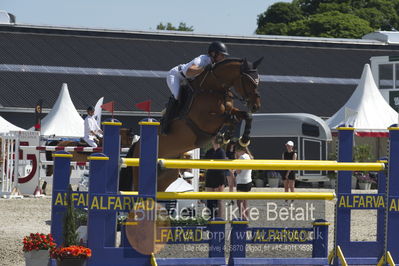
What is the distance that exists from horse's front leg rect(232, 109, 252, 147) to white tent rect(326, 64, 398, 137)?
16313 millimetres

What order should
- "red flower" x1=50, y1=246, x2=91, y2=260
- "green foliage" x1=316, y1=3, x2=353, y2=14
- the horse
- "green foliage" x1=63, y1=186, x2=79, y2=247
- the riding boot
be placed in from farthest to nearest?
"green foliage" x1=316, y1=3, x2=353, y2=14
the riding boot
the horse
"green foliage" x1=63, y1=186, x2=79, y2=247
"red flower" x1=50, y1=246, x2=91, y2=260

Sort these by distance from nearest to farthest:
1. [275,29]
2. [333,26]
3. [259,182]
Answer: [259,182], [333,26], [275,29]

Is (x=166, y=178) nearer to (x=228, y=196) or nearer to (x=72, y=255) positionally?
(x=228, y=196)

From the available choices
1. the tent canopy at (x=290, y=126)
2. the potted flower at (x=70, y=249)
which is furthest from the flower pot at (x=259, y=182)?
the potted flower at (x=70, y=249)

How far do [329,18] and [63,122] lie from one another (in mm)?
36278

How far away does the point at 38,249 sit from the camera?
→ 6.80 m

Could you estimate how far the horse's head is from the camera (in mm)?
7910

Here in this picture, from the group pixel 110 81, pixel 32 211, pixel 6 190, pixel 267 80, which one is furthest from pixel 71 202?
pixel 267 80

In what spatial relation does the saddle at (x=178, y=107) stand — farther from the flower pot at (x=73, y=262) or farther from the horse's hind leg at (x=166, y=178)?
the flower pot at (x=73, y=262)

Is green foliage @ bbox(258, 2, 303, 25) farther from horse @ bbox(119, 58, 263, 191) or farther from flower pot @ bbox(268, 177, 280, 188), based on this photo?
horse @ bbox(119, 58, 263, 191)

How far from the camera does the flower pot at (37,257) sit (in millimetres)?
6797

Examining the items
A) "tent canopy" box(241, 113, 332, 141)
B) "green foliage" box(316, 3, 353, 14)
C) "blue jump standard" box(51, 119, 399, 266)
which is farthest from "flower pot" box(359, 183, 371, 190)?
"green foliage" box(316, 3, 353, 14)

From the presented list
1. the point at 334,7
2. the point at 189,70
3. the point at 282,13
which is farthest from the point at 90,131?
the point at 334,7

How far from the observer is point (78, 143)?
54.5ft
